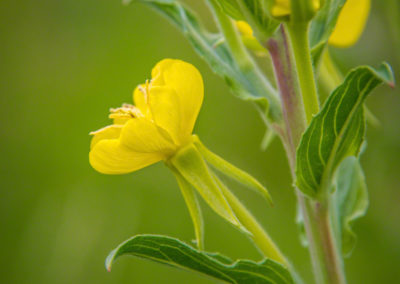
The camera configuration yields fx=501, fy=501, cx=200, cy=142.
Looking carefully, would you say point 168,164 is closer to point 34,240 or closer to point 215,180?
point 215,180

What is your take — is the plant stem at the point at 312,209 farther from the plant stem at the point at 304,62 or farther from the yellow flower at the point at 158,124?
the yellow flower at the point at 158,124

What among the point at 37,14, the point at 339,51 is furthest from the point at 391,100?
the point at 37,14

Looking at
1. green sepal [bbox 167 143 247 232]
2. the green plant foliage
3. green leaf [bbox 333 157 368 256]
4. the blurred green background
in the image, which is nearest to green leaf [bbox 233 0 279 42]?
the green plant foliage

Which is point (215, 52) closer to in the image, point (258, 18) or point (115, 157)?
point (258, 18)

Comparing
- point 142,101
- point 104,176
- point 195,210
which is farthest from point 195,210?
point 104,176

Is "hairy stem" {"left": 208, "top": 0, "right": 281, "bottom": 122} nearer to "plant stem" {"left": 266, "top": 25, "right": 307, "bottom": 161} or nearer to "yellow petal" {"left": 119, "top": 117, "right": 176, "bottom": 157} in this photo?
"plant stem" {"left": 266, "top": 25, "right": 307, "bottom": 161}

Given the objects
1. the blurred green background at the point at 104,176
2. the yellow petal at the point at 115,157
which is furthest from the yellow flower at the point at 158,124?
the blurred green background at the point at 104,176
